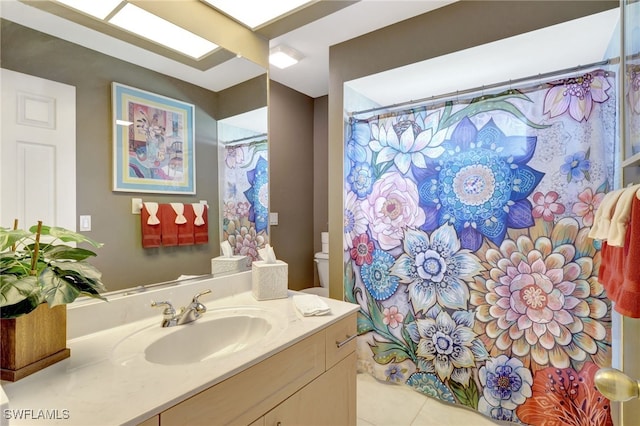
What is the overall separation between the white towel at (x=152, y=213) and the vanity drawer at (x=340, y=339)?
88 centimetres

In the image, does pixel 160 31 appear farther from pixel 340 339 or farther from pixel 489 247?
pixel 489 247

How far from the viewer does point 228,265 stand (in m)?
1.62

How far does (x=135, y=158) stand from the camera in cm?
125

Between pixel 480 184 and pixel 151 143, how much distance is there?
1747mm

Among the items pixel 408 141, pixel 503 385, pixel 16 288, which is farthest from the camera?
pixel 408 141

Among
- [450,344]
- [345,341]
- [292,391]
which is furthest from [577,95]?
[292,391]

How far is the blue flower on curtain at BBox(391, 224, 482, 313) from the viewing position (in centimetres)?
182

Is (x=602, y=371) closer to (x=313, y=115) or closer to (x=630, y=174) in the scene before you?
(x=630, y=174)

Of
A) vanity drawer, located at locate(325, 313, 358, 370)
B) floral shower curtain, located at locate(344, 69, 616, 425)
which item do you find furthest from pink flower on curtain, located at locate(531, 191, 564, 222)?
vanity drawer, located at locate(325, 313, 358, 370)

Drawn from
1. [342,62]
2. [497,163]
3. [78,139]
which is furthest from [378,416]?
[342,62]

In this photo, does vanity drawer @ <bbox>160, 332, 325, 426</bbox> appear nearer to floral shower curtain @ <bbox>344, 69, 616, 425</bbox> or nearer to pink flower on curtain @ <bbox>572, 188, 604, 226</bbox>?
floral shower curtain @ <bbox>344, 69, 616, 425</bbox>

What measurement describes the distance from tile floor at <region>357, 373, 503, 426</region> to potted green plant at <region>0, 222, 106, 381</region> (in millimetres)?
1599

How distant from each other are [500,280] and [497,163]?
0.67 meters

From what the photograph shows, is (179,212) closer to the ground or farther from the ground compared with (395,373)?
farther from the ground
